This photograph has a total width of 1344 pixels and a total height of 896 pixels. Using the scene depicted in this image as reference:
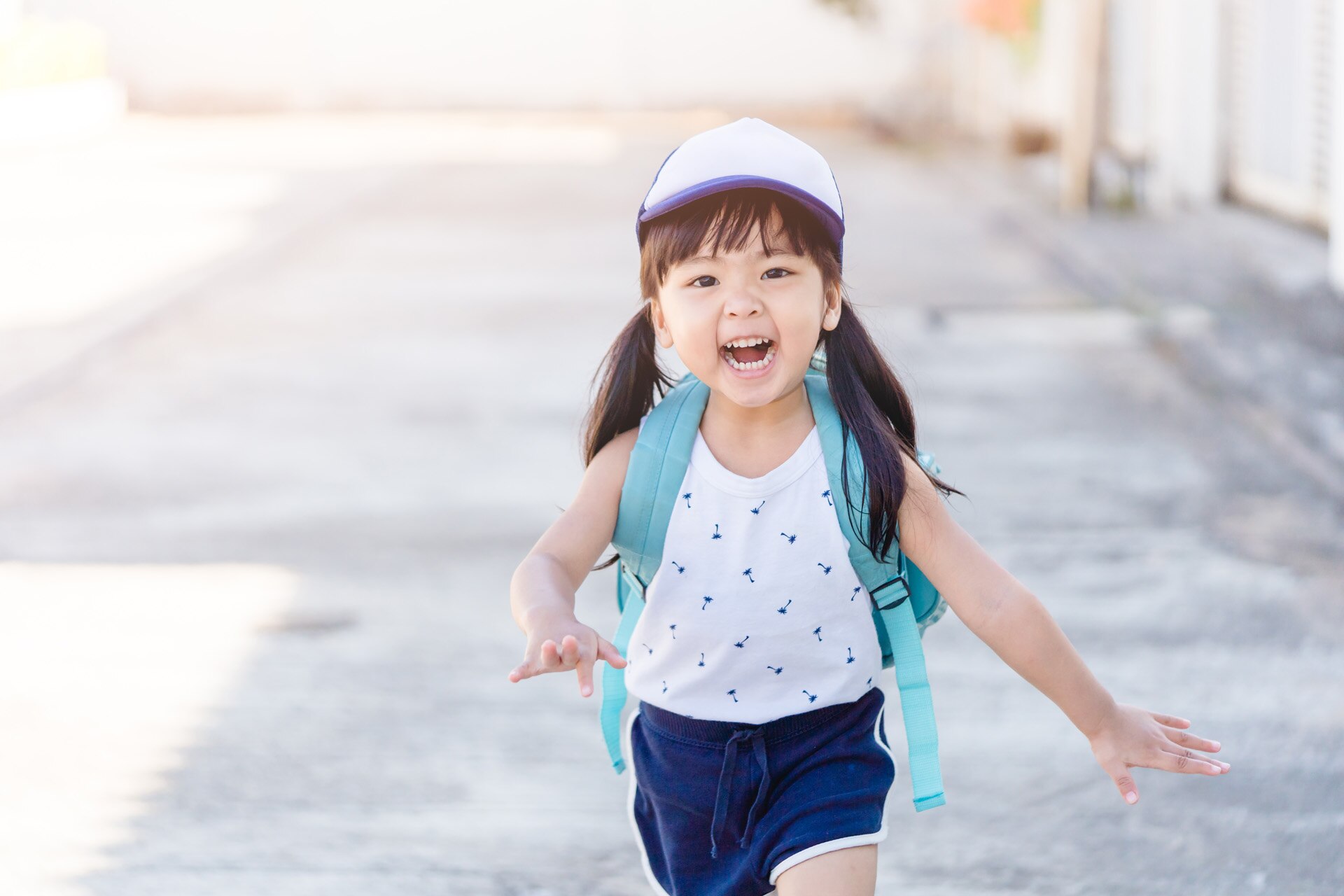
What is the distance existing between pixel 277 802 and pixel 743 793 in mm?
1600

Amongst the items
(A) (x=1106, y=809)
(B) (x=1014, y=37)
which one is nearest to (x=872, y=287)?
(A) (x=1106, y=809)

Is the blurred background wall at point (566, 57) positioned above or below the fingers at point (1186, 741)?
below

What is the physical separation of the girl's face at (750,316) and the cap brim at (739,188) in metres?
0.05

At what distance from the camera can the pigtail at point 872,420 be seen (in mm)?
2127

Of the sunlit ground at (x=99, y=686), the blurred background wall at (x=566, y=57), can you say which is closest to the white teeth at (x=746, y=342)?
the sunlit ground at (x=99, y=686)

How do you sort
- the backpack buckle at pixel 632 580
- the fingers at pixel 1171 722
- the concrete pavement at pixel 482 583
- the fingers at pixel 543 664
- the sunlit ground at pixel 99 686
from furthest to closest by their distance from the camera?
the sunlit ground at pixel 99 686 < the concrete pavement at pixel 482 583 < the backpack buckle at pixel 632 580 < the fingers at pixel 1171 722 < the fingers at pixel 543 664

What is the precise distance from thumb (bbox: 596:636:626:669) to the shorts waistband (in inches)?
14.0

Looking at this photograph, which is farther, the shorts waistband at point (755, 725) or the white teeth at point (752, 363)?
the shorts waistband at point (755, 725)

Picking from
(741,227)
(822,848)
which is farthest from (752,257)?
(822,848)

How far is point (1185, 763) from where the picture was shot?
6.87ft

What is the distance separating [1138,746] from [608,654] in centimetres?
72

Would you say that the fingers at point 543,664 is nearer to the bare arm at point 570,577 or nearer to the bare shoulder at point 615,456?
the bare arm at point 570,577

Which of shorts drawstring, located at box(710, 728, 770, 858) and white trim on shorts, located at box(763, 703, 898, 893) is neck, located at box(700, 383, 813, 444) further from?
white trim on shorts, located at box(763, 703, 898, 893)

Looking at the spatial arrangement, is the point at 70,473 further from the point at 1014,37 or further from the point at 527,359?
the point at 1014,37
